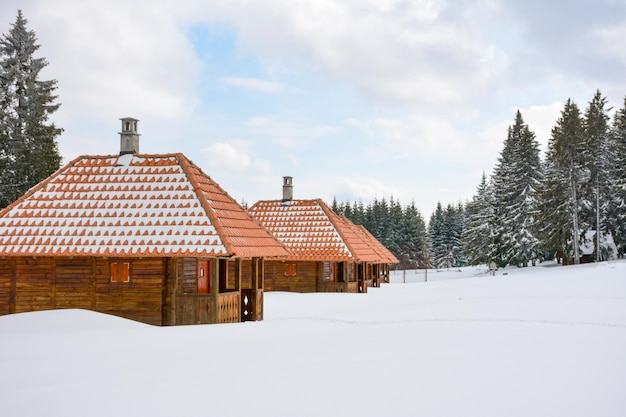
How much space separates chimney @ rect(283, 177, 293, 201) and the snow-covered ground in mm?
18111

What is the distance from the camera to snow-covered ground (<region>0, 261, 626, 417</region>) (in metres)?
9.33

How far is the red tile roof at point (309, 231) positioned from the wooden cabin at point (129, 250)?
1293cm

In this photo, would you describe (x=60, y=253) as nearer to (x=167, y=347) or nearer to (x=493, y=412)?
(x=167, y=347)

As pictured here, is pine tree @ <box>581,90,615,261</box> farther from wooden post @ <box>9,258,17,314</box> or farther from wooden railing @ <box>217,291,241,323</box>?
wooden post @ <box>9,258,17,314</box>

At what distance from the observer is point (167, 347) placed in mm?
15219

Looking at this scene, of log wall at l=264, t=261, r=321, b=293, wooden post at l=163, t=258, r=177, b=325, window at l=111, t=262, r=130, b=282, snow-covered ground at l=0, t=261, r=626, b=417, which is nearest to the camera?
snow-covered ground at l=0, t=261, r=626, b=417

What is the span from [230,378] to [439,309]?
45.7 ft

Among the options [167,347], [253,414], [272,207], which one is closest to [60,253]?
[167,347]

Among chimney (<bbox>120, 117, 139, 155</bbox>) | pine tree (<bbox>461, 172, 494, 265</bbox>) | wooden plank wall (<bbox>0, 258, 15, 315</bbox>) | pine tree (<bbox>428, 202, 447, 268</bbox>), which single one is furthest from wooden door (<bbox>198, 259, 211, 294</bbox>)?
pine tree (<bbox>428, 202, 447, 268</bbox>)

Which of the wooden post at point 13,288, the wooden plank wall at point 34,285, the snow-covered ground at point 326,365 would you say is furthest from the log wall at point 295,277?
the wooden post at point 13,288

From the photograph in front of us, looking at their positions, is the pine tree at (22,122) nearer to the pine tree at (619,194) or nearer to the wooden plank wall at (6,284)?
the wooden plank wall at (6,284)

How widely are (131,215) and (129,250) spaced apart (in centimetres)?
185

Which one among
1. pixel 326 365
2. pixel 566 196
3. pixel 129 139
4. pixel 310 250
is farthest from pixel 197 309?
pixel 566 196

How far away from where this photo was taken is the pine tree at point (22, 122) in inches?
1534
